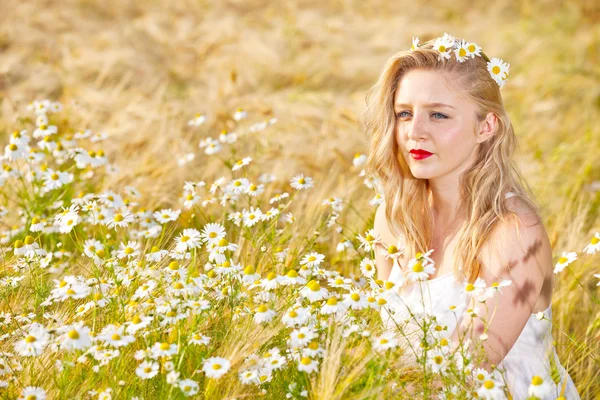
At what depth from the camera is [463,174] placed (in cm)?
272

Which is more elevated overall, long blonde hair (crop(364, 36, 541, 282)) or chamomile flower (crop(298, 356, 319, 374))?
long blonde hair (crop(364, 36, 541, 282))

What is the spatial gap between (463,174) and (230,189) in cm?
96

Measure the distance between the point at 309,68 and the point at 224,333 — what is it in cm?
448

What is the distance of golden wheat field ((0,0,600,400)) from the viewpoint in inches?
79.6

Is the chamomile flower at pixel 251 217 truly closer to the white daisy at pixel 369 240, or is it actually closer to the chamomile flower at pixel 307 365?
the white daisy at pixel 369 240

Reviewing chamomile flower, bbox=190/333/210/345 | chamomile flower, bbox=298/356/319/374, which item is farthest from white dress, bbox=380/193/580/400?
chamomile flower, bbox=190/333/210/345

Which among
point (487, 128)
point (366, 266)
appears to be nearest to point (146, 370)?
point (366, 266)

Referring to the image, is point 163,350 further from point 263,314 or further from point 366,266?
point 366,266

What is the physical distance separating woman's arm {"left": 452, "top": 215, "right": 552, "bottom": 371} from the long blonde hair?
0.08m

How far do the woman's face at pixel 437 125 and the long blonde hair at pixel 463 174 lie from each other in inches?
1.9

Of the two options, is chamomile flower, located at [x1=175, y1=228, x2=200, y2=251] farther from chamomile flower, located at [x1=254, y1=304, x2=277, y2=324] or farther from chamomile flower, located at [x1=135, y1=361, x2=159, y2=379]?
chamomile flower, located at [x1=135, y1=361, x2=159, y2=379]

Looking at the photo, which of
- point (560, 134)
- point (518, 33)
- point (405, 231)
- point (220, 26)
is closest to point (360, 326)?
point (405, 231)

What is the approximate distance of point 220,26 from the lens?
6.97 meters

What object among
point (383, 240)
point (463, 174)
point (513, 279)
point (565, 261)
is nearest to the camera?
point (565, 261)
